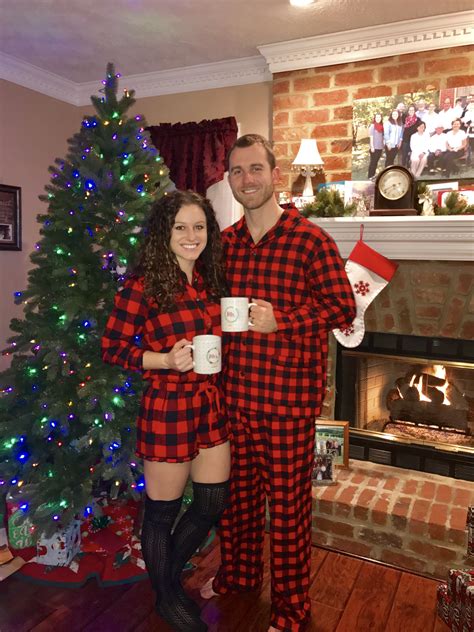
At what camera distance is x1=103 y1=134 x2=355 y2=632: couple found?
1533 mm

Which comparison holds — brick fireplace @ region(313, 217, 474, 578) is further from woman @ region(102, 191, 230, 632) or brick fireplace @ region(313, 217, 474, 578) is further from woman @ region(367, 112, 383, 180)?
woman @ region(102, 191, 230, 632)

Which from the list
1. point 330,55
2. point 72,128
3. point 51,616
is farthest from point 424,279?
point 72,128

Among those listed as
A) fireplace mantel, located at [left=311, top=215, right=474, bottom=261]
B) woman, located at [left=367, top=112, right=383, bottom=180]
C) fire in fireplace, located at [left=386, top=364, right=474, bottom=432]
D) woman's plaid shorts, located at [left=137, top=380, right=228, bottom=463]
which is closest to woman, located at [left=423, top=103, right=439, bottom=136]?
woman, located at [left=367, top=112, right=383, bottom=180]

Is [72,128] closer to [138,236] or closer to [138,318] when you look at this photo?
[138,236]

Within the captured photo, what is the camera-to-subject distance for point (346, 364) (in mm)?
3199

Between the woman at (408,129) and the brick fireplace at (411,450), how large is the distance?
497mm

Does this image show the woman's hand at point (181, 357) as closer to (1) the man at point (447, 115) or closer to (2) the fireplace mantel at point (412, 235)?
(2) the fireplace mantel at point (412, 235)

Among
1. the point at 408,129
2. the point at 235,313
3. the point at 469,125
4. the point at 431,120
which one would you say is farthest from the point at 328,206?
the point at 235,313

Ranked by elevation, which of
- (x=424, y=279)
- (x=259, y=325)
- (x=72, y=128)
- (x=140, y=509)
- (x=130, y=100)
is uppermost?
(x=72, y=128)

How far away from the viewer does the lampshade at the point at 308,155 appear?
310 cm

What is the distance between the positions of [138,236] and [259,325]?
82 cm

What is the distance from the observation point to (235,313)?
1.42 metres

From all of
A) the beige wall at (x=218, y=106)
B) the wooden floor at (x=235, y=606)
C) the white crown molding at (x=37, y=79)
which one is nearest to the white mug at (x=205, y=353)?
the wooden floor at (x=235, y=606)

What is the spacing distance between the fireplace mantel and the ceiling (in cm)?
112
